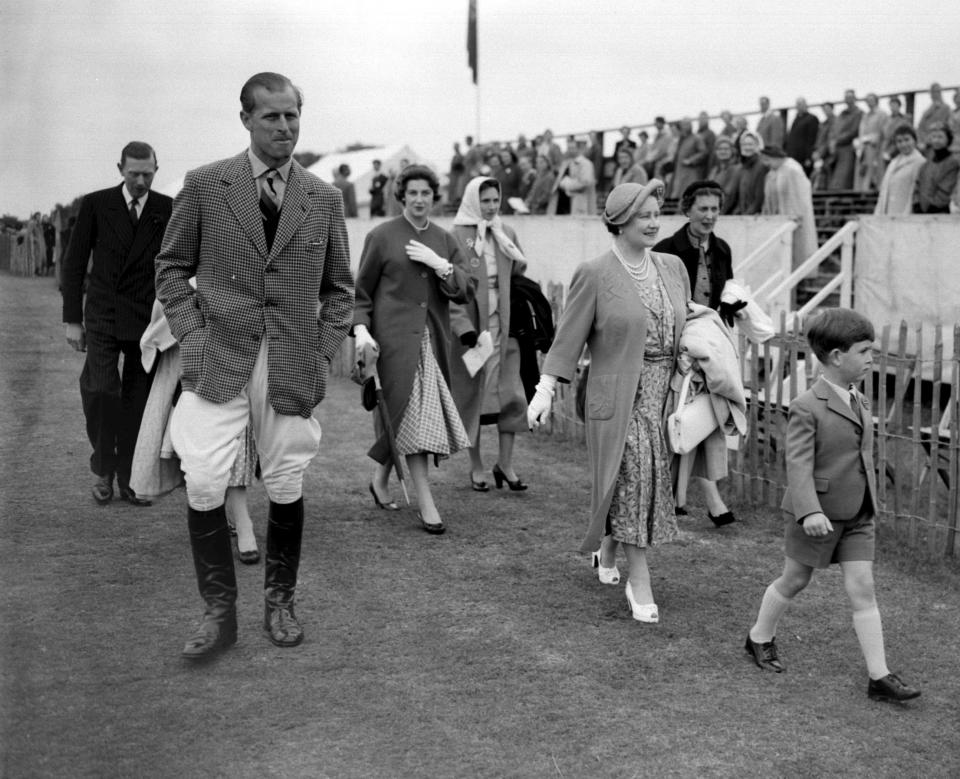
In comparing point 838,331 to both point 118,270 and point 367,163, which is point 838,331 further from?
point 367,163


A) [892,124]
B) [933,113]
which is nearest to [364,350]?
[933,113]

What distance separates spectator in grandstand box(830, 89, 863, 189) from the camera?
50.9 ft

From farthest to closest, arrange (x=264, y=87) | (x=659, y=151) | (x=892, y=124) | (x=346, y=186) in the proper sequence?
(x=346, y=186) < (x=659, y=151) < (x=892, y=124) < (x=264, y=87)

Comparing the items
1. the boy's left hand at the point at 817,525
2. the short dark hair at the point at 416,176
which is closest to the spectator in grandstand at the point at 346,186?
the short dark hair at the point at 416,176

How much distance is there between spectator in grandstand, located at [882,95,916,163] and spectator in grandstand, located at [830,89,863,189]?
0.53m

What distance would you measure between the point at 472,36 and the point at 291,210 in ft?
2.98

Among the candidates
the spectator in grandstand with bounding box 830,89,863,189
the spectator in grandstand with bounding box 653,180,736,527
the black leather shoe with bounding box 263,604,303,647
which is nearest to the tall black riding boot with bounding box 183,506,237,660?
the black leather shoe with bounding box 263,604,303,647

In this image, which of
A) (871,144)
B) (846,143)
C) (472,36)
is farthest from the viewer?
(846,143)

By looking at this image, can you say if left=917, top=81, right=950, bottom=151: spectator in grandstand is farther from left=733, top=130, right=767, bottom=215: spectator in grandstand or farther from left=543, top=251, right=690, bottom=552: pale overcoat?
left=543, top=251, right=690, bottom=552: pale overcoat

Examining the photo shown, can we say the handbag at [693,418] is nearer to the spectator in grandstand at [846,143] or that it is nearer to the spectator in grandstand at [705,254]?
the spectator in grandstand at [705,254]

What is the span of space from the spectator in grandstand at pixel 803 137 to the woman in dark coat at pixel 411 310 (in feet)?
34.9

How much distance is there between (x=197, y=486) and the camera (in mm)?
4328

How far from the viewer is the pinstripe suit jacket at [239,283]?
168 inches

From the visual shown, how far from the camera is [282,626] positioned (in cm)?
464
